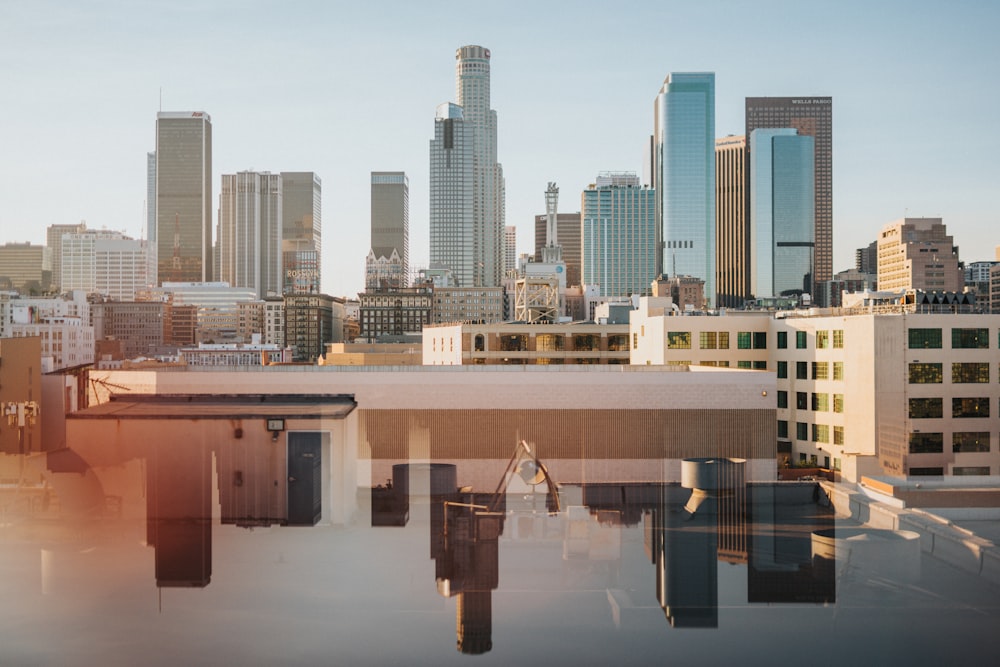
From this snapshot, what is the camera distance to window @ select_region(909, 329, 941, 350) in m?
29.3

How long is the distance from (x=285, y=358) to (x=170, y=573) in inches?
4238

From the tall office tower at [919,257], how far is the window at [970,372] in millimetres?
99596

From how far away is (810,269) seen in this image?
19575 centimetres

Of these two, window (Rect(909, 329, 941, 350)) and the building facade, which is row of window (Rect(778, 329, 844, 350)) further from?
the building facade

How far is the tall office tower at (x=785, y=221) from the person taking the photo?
19500cm

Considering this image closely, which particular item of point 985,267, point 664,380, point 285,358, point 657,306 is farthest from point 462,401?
point 985,267

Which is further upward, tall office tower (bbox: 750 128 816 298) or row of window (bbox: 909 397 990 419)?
tall office tower (bbox: 750 128 816 298)

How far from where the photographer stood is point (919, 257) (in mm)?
126438

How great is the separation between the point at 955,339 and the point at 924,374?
1802 millimetres

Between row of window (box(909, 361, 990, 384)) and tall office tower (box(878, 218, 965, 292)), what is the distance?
9967cm

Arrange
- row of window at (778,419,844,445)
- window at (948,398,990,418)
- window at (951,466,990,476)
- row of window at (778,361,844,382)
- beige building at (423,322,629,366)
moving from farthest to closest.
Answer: beige building at (423,322,629,366), row of window at (778,361,844,382), row of window at (778,419,844,445), window at (948,398,990,418), window at (951,466,990,476)

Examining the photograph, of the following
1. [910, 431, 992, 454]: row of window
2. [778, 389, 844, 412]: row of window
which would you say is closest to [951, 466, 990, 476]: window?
[910, 431, 992, 454]: row of window

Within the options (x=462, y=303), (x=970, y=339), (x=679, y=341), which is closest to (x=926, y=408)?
(x=970, y=339)

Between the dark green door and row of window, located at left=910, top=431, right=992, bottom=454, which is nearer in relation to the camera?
the dark green door
